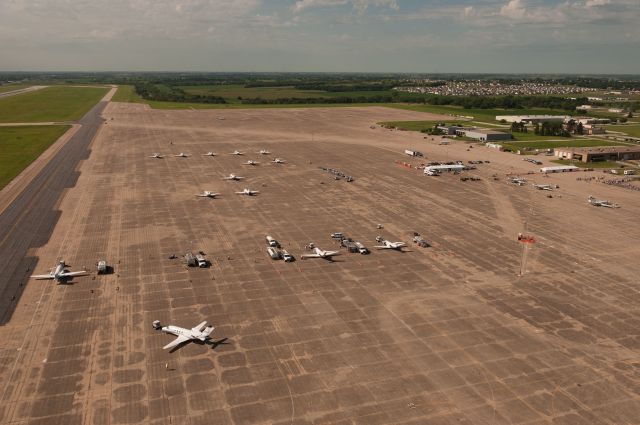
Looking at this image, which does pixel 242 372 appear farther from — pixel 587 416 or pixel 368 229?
pixel 368 229

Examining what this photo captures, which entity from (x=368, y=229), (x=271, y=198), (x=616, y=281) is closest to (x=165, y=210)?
(x=271, y=198)

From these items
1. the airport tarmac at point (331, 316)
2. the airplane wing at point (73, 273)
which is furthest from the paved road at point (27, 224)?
the airplane wing at point (73, 273)

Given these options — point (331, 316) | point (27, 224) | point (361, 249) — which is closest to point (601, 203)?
point (361, 249)

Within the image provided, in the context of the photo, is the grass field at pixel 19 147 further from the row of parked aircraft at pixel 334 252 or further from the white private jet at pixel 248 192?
the row of parked aircraft at pixel 334 252

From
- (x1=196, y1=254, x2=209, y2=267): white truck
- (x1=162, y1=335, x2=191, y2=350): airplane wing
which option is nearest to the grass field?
(x1=196, y1=254, x2=209, y2=267): white truck

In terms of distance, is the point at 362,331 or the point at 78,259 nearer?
the point at 362,331

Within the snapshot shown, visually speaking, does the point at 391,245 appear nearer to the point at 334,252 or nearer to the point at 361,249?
the point at 361,249
